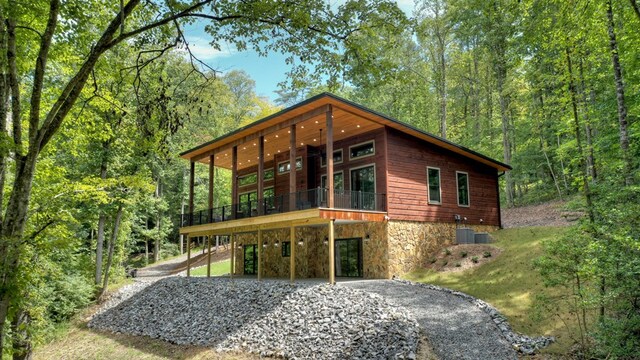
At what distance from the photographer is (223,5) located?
5.52 meters

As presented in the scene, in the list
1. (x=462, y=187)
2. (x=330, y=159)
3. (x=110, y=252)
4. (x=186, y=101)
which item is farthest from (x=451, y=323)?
(x=110, y=252)

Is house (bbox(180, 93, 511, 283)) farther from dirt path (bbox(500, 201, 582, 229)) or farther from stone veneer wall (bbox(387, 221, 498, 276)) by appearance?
dirt path (bbox(500, 201, 582, 229))

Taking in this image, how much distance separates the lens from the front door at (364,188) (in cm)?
1454

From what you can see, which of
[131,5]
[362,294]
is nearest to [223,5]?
[131,5]

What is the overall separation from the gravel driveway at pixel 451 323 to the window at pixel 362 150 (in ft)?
19.0

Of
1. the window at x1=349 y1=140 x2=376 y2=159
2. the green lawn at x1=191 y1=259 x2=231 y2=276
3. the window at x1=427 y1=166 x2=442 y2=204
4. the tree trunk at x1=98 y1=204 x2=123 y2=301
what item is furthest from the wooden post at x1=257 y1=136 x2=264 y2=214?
the green lawn at x1=191 y1=259 x2=231 y2=276

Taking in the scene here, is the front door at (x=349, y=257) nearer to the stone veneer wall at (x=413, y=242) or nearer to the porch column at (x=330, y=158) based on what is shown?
the stone veneer wall at (x=413, y=242)

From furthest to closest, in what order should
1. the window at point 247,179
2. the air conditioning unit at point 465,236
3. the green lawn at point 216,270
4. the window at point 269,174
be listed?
the window at point 247,179, the green lawn at point 216,270, the window at point 269,174, the air conditioning unit at point 465,236

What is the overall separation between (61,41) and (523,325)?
37.0 ft

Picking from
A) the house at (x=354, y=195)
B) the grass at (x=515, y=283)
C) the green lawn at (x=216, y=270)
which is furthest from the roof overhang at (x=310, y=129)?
the green lawn at (x=216, y=270)

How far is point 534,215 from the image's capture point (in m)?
21.5

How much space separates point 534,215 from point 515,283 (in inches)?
461

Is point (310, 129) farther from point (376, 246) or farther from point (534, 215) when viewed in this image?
point (534, 215)

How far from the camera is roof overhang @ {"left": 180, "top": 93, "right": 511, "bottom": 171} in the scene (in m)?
13.5
